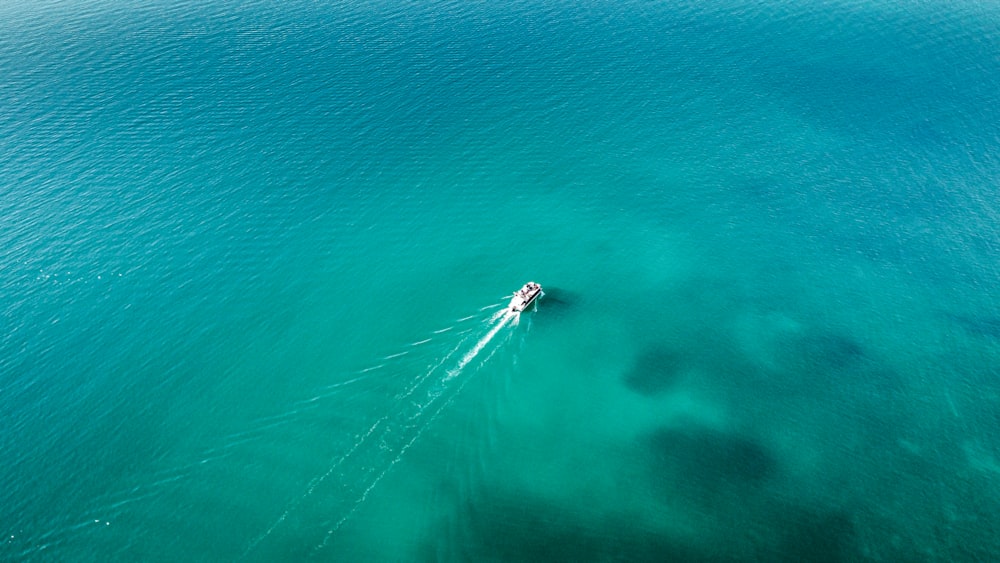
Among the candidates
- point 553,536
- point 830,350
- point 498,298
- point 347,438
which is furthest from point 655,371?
point 347,438

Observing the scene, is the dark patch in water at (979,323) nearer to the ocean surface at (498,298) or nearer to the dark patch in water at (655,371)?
the ocean surface at (498,298)

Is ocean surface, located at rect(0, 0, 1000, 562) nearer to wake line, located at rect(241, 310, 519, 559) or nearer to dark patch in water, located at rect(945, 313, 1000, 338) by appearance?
wake line, located at rect(241, 310, 519, 559)

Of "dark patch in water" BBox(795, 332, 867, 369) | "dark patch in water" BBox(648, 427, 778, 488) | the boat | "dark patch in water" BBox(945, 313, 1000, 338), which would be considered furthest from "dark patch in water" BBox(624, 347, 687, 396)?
"dark patch in water" BBox(945, 313, 1000, 338)

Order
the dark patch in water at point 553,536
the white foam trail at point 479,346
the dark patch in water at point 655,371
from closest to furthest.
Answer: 1. the dark patch in water at point 553,536
2. the white foam trail at point 479,346
3. the dark patch in water at point 655,371

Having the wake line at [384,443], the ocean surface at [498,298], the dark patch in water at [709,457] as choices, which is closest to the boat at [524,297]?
the ocean surface at [498,298]

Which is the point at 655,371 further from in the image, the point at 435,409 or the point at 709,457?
the point at 435,409

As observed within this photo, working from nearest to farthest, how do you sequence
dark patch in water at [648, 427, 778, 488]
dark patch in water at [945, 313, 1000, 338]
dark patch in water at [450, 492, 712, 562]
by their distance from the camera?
dark patch in water at [450, 492, 712, 562], dark patch in water at [648, 427, 778, 488], dark patch in water at [945, 313, 1000, 338]
